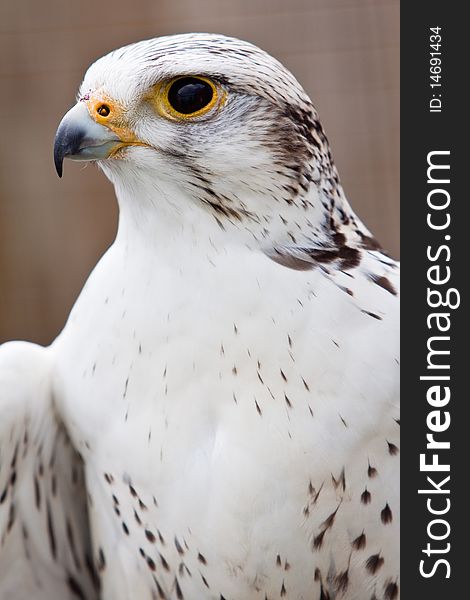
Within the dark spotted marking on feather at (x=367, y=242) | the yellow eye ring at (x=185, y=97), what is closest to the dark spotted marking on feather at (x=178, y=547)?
the dark spotted marking on feather at (x=367, y=242)

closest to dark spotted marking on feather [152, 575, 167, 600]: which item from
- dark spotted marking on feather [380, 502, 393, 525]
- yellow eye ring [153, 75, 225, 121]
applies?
dark spotted marking on feather [380, 502, 393, 525]

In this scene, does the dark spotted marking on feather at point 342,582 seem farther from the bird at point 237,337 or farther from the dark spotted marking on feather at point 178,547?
the dark spotted marking on feather at point 178,547

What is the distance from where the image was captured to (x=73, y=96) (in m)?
4.34

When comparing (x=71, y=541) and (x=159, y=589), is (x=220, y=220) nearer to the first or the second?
(x=159, y=589)

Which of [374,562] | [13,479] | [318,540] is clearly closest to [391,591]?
[374,562]

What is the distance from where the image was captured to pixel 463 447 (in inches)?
71.6

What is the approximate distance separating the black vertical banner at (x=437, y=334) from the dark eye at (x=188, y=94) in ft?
1.40

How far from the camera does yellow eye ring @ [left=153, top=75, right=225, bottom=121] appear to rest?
5.63 feet

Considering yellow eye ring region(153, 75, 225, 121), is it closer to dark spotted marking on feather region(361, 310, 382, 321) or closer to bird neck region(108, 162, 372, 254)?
bird neck region(108, 162, 372, 254)

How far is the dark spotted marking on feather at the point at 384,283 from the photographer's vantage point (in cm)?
181

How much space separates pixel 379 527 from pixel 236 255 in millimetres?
535

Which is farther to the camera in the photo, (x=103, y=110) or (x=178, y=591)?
(x=178, y=591)

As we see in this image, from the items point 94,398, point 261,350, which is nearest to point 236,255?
point 261,350

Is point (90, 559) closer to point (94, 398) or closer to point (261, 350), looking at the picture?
point (94, 398)
